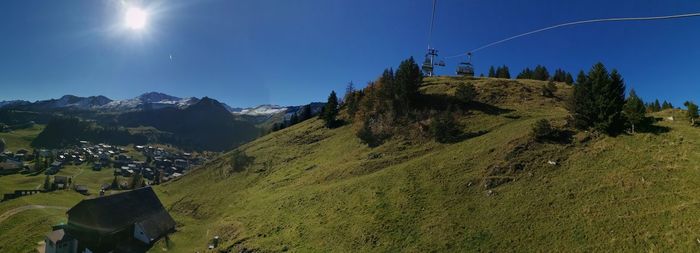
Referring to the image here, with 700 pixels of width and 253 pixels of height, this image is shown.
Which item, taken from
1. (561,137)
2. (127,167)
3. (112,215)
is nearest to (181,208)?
(112,215)

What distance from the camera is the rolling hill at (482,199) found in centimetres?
2767

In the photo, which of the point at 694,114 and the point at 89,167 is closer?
the point at 694,114

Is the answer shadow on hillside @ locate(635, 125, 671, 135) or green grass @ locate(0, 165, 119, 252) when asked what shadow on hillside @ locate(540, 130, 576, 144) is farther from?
green grass @ locate(0, 165, 119, 252)

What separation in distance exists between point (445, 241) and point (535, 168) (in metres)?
16.8

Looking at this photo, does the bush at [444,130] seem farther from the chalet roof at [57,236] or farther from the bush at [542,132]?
the chalet roof at [57,236]

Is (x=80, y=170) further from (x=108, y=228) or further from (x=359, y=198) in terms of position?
(x=359, y=198)

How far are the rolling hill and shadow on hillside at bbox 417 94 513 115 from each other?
20.5 feet

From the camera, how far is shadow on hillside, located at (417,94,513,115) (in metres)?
70.4

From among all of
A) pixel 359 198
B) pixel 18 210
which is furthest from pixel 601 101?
pixel 18 210

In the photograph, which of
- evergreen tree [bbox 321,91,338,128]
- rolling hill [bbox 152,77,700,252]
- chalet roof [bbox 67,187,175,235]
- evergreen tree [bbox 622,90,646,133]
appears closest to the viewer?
rolling hill [bbox 152,77,700,252]

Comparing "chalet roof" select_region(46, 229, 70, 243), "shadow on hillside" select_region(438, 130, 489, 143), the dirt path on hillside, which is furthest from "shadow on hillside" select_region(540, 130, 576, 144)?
the dirt path on hillside

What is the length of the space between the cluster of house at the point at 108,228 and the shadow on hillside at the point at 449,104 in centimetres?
5509

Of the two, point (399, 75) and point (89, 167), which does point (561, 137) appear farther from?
point (89, 167)

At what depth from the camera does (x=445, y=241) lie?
29609 millimetres
